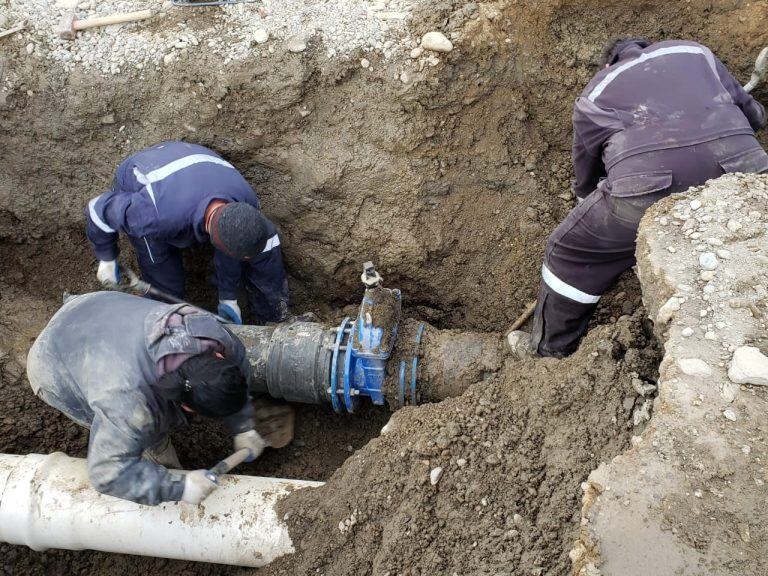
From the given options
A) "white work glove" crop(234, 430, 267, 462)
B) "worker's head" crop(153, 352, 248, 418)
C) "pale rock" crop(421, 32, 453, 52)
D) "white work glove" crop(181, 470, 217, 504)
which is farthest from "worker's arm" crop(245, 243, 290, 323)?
"pale rock" crop(421, 32, 453, 52)

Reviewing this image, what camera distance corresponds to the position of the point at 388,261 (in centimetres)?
412

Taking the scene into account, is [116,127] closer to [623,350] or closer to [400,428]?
[400,428]

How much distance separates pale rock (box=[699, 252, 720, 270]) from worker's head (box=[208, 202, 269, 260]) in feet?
6.41

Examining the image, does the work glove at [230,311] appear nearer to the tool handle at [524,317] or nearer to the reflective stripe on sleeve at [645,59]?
the tool handle at [524,317]

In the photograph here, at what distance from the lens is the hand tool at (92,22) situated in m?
4.01

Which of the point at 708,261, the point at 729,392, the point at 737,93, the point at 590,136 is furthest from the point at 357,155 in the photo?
the point at 729,392

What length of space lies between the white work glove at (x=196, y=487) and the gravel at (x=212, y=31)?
2.29 metres

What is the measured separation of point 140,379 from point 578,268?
78.8 inches

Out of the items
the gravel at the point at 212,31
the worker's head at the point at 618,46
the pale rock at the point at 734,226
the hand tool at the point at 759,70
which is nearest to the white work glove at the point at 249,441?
the gravel at the point at 212,31

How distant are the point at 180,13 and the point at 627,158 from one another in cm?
268

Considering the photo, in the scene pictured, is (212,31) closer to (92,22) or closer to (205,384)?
(92,22)

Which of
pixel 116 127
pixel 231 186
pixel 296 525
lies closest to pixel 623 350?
pixel 296 525

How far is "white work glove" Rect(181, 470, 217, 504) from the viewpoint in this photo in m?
2.90

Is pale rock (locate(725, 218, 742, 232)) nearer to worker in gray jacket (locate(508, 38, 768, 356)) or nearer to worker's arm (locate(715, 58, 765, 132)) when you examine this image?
worker in gray jacket (locate(508, 38, 768, 356))
